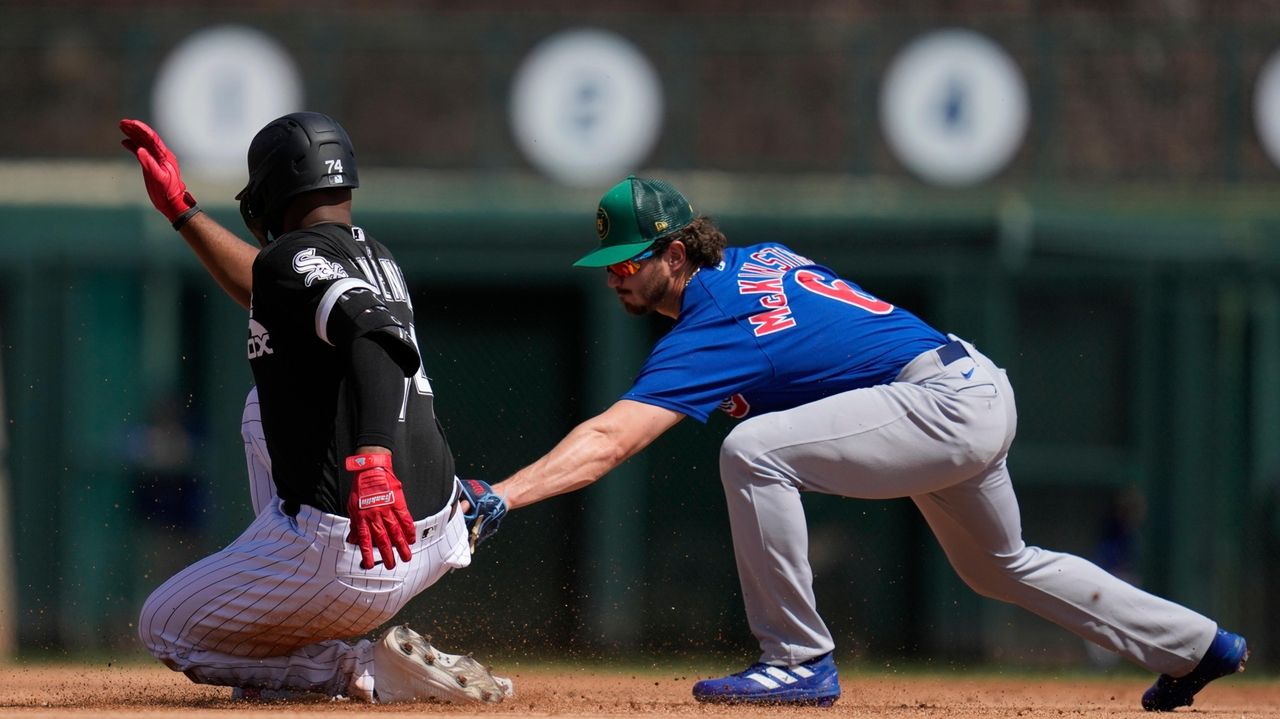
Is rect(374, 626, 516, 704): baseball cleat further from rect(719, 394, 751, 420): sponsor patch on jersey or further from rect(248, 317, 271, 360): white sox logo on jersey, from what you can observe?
rect(719, 394, 751, 420): sponsor patch on jersey

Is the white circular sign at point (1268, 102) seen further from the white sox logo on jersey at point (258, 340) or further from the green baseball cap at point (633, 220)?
the white sox logo on jersey at point (258, 340)

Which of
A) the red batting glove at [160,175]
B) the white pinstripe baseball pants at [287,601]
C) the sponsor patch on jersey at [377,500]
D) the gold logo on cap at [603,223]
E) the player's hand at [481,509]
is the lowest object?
the white pinstripe baseball pants at [287,601]

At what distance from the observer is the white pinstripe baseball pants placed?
13.6 ft

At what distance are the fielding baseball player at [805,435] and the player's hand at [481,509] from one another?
4 centimetres

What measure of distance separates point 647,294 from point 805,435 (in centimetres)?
62

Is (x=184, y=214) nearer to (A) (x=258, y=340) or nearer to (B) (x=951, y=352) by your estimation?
(A) (x=258, y=340)

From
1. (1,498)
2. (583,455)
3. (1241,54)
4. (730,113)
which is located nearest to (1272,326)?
(1241,54)

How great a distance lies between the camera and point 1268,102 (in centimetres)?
1051

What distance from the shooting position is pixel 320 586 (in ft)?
13.6

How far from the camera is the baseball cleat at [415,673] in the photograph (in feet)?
14.6

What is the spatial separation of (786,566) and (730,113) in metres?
10.1

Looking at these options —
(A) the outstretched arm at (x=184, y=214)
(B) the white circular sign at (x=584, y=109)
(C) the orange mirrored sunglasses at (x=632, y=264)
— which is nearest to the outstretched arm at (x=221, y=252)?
(A) the outstretched arm at (x=184, y=214)

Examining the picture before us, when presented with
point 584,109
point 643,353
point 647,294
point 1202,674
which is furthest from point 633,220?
point 584,109

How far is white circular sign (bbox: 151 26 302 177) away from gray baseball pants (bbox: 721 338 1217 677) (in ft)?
21.1
